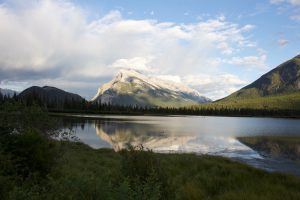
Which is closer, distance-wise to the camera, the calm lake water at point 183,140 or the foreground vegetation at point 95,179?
the foreground vegetation at point 95,179

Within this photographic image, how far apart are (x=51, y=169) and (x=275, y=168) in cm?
2424

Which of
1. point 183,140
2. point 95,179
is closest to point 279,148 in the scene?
point 183,140

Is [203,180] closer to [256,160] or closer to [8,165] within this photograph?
[8,165]

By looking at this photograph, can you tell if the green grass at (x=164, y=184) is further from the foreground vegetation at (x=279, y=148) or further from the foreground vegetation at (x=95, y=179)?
the foreground vegetation at (x=279, y=148)

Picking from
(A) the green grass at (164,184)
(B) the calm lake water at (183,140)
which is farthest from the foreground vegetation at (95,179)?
(B) the calm lake water at (183,140)

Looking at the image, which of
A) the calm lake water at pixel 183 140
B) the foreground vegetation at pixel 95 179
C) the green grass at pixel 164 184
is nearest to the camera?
the green grass at pixel 164 184

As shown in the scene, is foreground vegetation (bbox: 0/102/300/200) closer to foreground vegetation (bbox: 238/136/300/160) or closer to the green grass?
→ the green grass

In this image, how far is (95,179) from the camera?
30.1 feet

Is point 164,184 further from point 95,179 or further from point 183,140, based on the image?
point 183,140

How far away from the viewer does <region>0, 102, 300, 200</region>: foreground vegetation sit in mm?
8578

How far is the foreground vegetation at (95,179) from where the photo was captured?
858 centimetres

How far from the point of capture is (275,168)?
32656 millimetres

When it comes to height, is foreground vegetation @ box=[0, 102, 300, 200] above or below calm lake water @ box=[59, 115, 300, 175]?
above

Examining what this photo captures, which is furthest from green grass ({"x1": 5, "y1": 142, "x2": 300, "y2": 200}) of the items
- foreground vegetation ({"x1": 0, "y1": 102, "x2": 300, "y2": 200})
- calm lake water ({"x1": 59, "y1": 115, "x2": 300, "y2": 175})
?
calm lake water ({"x1": 59, "y1": 115, "x2": 300, "y2": 175})
